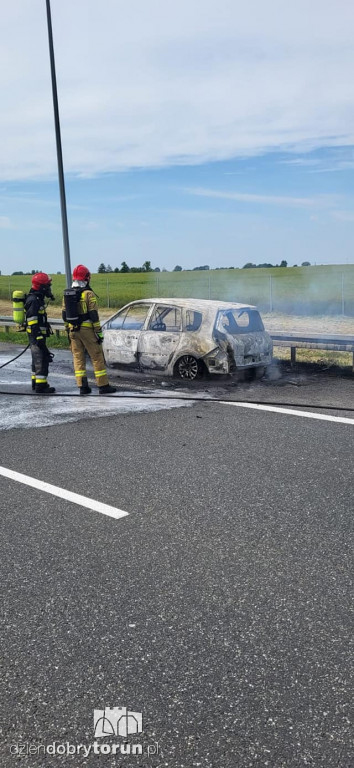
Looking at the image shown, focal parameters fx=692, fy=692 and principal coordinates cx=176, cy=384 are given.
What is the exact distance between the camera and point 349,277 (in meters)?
68.8

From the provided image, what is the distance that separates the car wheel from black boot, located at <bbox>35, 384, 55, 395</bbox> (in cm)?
224

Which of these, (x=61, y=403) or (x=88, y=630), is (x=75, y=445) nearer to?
(x=61, y=403)

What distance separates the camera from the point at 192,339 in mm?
11477

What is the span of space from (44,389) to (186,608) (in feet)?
24.5

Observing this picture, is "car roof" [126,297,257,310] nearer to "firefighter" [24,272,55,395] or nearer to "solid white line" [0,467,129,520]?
"firefighter" [24,272,55,395]

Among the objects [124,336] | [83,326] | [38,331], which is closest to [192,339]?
[124,336]

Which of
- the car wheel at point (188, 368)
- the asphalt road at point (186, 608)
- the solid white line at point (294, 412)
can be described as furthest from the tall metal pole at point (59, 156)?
the asphalt road at point (186, 608)

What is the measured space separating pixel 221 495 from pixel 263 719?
2.83 meters

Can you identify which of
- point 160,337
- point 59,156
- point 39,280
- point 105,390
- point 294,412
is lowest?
point 294,412

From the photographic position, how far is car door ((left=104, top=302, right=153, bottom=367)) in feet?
40.5

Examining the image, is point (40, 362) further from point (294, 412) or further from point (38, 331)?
point (294, 412)

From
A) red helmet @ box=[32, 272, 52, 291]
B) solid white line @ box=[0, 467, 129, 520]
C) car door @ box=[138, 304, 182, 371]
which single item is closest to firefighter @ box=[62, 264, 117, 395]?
red helmet @ box=[32, 272, 52, 291]

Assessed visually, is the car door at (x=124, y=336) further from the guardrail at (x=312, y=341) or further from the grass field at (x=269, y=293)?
the grass field at (x=269, y=293)

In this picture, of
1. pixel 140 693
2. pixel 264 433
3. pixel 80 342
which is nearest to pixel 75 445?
pixel 264 433
